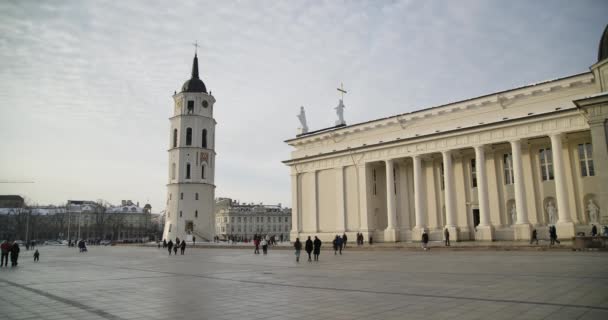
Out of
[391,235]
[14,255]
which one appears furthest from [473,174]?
[14,255]

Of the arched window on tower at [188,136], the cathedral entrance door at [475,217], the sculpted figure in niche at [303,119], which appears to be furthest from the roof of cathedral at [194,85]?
the cathedral entrance door at [475,217]

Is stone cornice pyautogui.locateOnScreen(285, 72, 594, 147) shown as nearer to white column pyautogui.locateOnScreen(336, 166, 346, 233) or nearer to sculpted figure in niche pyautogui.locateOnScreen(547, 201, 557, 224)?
white column pyautogui.locateOnScreen(336, 166, 346, 233)

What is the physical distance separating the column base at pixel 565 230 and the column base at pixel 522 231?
1885 millimetres

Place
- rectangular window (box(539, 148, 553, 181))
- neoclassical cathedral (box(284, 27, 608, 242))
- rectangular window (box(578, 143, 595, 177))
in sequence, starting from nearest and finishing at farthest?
1. neoclassical cathedral (box(284, 27, 608, 242))
2. rectangular window (box(578, 143, 595, 177))
3. rectangular window (box(539, 148, 553, 181))

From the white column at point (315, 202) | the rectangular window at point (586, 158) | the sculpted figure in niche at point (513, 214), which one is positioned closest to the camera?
the rectangular window at point (586, 158)

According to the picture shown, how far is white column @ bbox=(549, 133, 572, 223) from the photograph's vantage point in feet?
99.7

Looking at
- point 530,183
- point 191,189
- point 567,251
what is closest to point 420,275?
point 567,251

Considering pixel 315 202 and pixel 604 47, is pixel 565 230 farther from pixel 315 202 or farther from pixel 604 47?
pixel 315 202

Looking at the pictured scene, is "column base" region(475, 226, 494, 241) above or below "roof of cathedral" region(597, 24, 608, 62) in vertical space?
below

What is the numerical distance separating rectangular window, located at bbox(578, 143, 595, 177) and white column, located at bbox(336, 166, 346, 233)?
21100 millimetres

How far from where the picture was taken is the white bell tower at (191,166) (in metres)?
71.6

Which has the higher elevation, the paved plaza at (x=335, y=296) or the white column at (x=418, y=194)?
the white column at (x=418, y=194)

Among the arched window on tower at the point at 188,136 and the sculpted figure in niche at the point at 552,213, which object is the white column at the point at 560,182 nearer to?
the sculpted figure in niche at the point at 552,213

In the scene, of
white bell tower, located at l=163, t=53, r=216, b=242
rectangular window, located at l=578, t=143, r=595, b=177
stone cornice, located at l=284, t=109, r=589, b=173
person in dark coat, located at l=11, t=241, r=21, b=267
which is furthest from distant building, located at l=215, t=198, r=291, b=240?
person in dark coat, located at l=11, t=241, r=21, b=267
